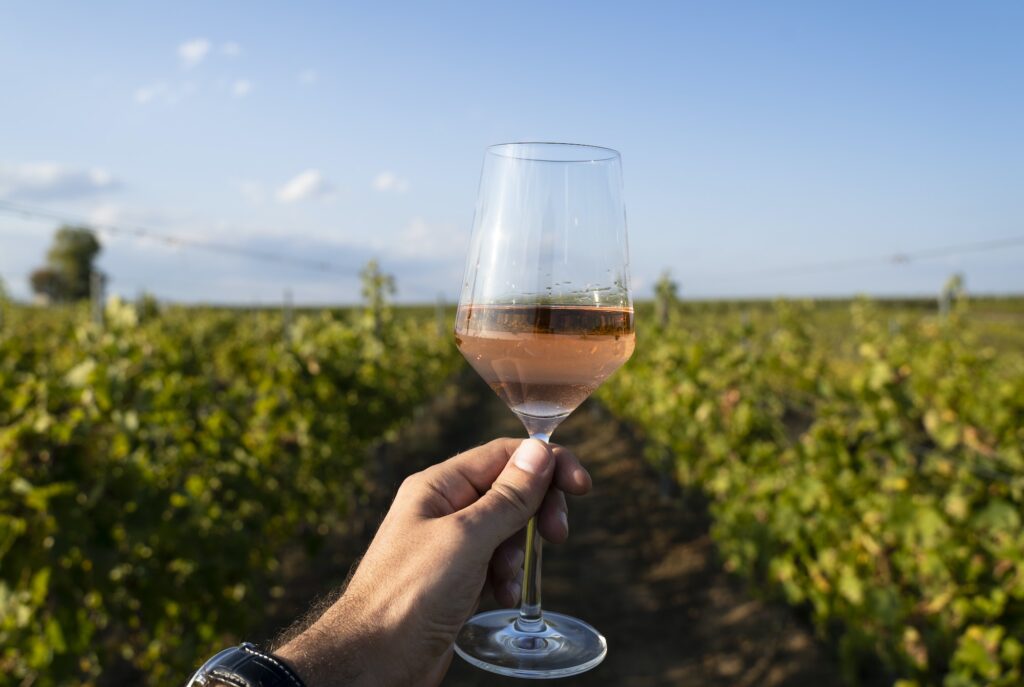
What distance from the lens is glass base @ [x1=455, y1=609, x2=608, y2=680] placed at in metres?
1.54

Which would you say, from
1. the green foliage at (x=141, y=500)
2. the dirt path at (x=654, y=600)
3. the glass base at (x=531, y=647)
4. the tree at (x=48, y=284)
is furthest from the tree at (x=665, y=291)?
the tree at (x=48, y=284)

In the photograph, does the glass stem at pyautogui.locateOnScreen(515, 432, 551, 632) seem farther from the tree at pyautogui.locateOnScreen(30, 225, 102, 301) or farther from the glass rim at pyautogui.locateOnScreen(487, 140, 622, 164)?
the tree at pyautogui.locateOnScreen(30, 225, 102, 301)

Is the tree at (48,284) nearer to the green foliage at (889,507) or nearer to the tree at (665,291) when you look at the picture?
the tree at (665,291)

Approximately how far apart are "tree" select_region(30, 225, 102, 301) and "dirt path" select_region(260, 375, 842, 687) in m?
63.9

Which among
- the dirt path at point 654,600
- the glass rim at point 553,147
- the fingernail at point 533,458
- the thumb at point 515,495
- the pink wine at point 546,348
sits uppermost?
the glass rim at point 553,147

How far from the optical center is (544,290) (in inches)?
57.9

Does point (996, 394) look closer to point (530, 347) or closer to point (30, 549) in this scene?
point (530, 347)

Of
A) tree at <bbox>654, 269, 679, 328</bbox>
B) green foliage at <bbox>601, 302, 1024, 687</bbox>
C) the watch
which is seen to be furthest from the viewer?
tree at <bbox>654, 269, 679, 328</bbox>

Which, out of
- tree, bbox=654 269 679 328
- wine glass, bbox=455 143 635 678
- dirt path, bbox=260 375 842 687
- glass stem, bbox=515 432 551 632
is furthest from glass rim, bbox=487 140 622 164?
tree, bbox=654 269 679 328

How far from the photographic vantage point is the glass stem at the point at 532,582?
1.56 m

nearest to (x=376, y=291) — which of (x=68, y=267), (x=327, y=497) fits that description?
(x=327, y=497)

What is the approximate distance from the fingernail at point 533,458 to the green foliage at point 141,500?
232 cm

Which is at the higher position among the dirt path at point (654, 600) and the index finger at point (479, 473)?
the index finger at point (479, 473)

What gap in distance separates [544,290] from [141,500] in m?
2.64
